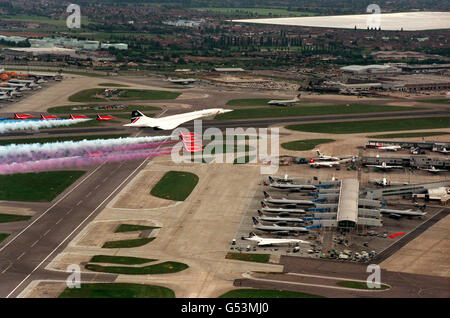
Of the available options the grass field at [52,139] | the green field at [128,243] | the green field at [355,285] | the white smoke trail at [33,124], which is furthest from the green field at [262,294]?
the white smoke trail at [33,124]

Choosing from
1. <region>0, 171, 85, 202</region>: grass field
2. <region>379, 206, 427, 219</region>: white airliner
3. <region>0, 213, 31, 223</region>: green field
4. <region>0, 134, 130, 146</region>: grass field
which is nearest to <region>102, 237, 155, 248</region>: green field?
<region>0, 213, 31, 223</region>: green field

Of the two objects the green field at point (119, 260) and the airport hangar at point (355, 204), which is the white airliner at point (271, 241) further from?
the green field at point (119, 260)

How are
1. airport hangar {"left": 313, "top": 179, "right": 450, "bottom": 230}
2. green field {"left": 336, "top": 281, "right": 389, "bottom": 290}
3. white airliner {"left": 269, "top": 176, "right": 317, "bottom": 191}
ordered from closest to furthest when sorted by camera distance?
green field {"left": 336, "top": 281, "right": 389, "bottom": 290} < airport hangar {"left": 313, "top": 179, "right": 450, "bottom": 230} < white airliner {"left": 269, "top": 176, "right": 317, "bottom": 191}

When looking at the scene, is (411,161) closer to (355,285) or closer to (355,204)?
(355,204)

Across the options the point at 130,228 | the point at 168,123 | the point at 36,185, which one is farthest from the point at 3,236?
the point at 168,123

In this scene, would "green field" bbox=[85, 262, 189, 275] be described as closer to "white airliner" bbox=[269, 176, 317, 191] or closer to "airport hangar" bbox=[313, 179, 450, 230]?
"airport hangar" bbox=[313, 179, 450, 230]
